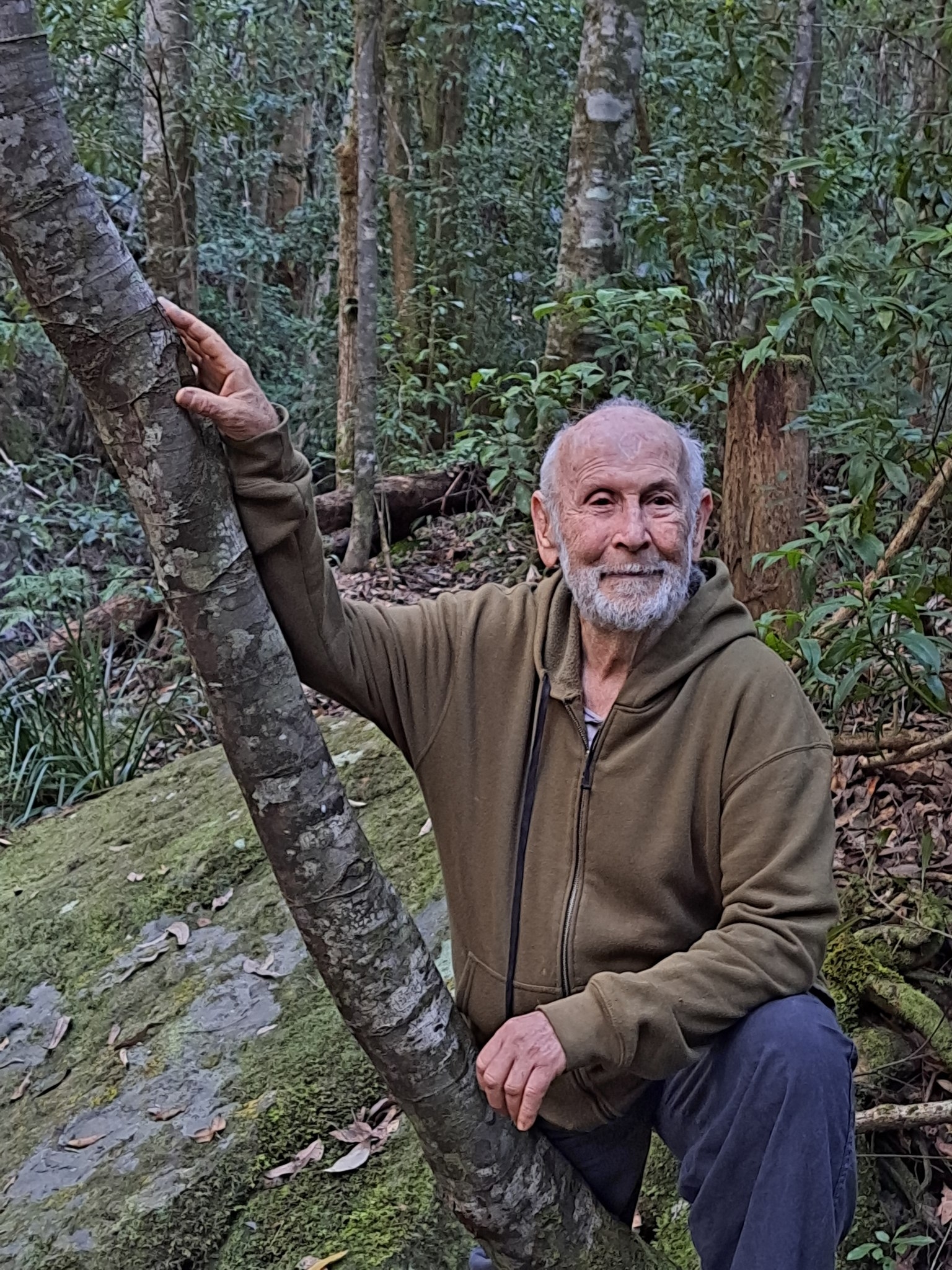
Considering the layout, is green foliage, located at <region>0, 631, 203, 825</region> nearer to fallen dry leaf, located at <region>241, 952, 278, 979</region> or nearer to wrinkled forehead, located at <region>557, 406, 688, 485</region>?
fallen dry leaf, located at <region>241, 952, 278, 979</region>

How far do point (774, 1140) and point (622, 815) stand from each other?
595 mm

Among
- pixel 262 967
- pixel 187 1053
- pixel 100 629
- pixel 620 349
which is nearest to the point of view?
pixel 187 1053

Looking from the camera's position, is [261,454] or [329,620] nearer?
[261,454]

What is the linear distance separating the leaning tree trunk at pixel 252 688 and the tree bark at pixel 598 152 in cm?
402

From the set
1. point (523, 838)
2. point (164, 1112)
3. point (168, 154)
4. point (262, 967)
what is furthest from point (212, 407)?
point (168, 154)

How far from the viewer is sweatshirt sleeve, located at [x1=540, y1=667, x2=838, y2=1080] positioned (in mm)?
1746

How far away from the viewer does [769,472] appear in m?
4.06

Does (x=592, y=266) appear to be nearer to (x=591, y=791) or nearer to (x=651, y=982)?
(x=591, y=791)

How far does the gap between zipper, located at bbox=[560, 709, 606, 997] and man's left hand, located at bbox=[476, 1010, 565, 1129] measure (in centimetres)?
21

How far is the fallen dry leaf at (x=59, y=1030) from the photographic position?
11.3 ft

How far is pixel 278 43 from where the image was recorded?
32.0 feet

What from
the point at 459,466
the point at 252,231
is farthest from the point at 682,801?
the point at 252,231

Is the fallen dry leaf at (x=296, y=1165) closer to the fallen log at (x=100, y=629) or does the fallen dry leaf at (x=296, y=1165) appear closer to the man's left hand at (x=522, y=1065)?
the man's left hand at (x=522, y=1065)

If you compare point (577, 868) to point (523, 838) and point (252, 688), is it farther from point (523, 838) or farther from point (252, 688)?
point (252, 688)
